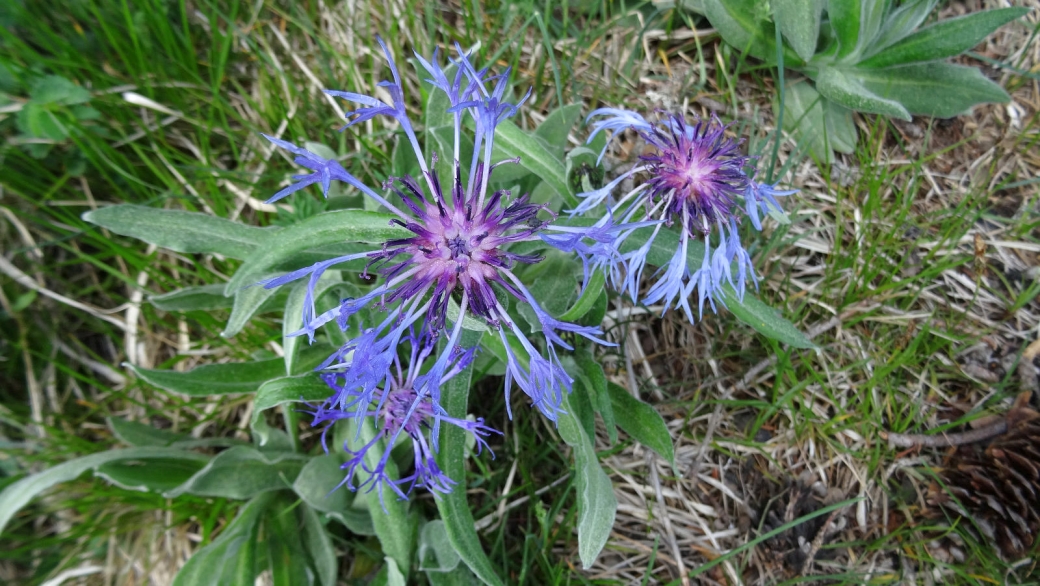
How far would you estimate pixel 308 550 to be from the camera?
2.26 m

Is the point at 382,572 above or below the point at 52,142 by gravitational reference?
below

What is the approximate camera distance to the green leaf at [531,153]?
1.72 meters

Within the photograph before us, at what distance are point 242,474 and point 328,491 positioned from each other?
305 mm

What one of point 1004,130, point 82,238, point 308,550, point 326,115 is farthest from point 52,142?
point 1004,130

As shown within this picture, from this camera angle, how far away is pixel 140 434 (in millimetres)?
2355

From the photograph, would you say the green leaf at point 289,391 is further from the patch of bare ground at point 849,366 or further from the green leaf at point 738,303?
the patch of bare ground at point 849,366

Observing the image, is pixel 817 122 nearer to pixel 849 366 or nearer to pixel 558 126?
pixel 849 366

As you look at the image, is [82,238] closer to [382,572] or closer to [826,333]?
[382,572]

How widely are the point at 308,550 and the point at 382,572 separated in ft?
0.95

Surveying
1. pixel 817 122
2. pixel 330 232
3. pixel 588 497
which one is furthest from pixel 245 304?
pixel 817 122

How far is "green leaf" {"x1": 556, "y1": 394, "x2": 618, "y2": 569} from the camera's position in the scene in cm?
162

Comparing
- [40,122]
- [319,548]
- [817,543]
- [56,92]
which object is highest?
[56,92]

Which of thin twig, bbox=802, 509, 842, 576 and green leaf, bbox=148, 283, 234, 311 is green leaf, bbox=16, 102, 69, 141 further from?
thin twig, bbox=802, 509, 842, 576

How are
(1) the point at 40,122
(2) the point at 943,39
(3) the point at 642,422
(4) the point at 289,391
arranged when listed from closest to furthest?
(4) the point at 289,391 → (3) the point at 642,422 → (2) the point at 943,39 → (1) the point at 40,122
